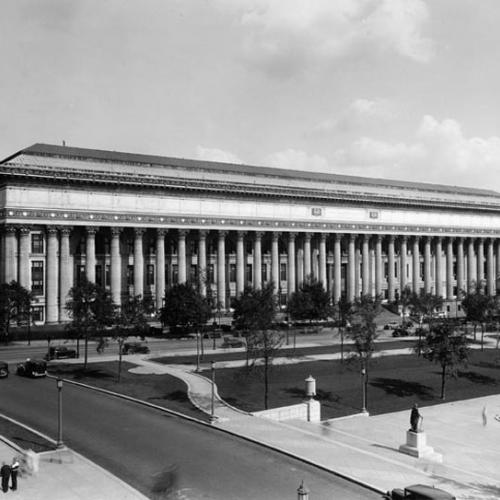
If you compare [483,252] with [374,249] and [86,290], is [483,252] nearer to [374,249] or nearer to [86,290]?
[374,249]

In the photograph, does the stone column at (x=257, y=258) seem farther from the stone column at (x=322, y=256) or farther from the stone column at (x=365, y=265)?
the stone column at (x=365, y=265)

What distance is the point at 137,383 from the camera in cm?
4625

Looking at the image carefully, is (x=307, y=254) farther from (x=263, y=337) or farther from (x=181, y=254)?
(x=263, y=337)

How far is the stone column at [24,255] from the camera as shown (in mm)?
77250

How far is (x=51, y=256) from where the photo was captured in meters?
79.5

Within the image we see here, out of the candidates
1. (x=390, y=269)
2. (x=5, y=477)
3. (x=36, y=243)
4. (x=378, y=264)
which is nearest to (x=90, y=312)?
(x=36, y=243)

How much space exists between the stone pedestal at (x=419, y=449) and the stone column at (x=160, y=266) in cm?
5897

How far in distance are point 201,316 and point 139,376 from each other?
1683cm

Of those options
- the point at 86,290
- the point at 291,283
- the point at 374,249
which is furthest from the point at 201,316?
the point at 374,249

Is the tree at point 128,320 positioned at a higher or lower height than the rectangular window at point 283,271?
lower

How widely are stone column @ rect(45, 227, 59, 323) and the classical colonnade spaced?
0.13 metres

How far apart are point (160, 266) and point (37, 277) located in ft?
55.3

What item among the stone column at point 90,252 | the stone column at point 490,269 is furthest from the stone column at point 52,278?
the stone column at point 490,269

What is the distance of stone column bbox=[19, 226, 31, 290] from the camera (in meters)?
77.2
